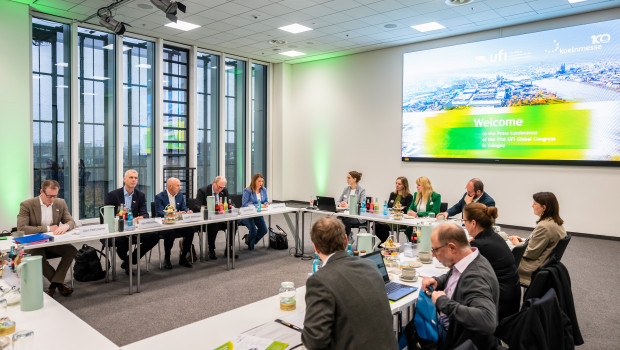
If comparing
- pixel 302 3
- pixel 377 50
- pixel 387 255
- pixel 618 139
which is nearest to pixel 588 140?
pixel 618 139

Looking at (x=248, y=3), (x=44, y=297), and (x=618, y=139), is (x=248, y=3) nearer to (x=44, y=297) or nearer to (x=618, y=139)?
(x=44, y=297)

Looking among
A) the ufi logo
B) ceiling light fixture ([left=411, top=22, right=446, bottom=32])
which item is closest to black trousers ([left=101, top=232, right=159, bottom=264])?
ceiling light fixture ([left=411, top=22, right=446, bottom=32])

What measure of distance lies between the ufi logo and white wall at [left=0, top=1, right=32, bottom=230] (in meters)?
9.03

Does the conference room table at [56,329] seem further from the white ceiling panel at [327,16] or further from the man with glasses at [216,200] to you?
the white ceiling panel at [327,16]

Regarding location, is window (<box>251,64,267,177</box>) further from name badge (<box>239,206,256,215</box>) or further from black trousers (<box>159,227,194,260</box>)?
black trousers (<box>159,227,194,260</box>)

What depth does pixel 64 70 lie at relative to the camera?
7.38 meters

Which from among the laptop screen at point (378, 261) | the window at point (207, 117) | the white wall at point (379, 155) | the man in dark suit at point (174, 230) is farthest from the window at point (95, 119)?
the laptop screen at point (378, 261)

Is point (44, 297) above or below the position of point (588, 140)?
below

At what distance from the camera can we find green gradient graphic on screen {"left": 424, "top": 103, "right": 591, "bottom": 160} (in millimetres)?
6957

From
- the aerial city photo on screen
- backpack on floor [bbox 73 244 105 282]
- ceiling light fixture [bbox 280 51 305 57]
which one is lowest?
backpack on floor [bbox 73 244 105 282]

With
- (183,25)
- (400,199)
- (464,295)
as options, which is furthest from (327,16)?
(464,295)

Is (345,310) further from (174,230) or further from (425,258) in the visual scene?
(174,230)

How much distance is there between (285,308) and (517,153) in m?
6.60

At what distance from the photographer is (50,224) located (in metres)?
4.26
